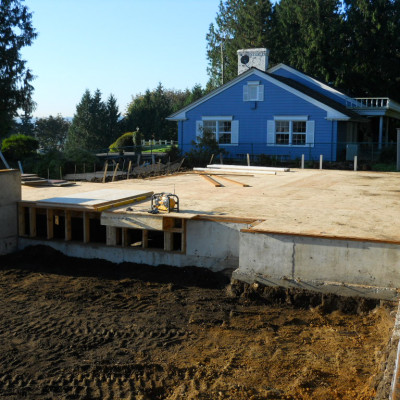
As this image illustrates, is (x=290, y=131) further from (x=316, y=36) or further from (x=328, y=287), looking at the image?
(x=328, y=287)

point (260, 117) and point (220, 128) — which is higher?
point (260, 117)

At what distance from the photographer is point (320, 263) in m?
7.97

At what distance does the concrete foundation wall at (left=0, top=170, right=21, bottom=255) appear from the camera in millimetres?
10719

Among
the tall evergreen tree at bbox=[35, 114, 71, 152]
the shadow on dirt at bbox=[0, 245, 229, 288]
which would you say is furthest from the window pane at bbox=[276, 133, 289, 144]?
the tall evergreen tree at bbox=[35, 114, 71, 152]

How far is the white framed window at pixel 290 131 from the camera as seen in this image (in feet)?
87.5

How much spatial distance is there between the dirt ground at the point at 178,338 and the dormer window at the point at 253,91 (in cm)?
1981

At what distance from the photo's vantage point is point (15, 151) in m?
26.8

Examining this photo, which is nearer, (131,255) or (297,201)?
(131,255)

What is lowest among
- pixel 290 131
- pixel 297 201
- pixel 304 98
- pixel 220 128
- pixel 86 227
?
A: pixel 86 227

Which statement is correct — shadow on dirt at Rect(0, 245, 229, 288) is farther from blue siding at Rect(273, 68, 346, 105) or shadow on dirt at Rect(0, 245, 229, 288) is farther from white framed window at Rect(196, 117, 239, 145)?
blue siding at Rect(273, 68, 346, 105)

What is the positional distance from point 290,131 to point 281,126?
65cm

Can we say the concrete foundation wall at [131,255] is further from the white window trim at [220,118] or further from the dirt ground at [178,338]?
the white window trim at [220,118]

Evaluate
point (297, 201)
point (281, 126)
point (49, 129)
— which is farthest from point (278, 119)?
point (49, 129)

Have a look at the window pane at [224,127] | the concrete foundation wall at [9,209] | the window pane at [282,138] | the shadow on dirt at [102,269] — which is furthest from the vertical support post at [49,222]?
the window pane at [224,127]
